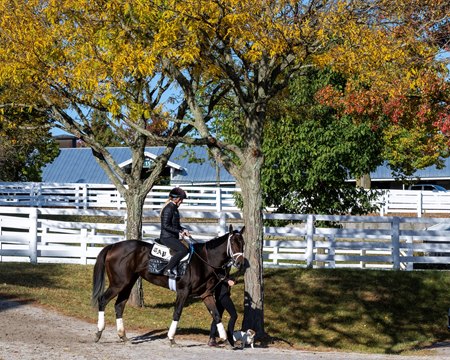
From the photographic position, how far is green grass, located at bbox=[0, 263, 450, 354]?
64.2 feet

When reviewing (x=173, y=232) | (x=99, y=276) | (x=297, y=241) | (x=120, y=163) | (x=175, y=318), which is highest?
(x=120, y=163)

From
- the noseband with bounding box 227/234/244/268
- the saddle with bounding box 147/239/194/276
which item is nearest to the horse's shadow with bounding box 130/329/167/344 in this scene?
the saddle with bounding box 147/239/194/276

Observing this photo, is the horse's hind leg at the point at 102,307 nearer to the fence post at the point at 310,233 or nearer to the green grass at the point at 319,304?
the green grass at the point at 319,304

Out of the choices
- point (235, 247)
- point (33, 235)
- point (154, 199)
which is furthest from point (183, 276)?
point (154, 199)

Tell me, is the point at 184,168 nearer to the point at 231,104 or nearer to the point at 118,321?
the point at 231,104

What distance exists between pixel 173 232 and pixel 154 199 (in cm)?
2920

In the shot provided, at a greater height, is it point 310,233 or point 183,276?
point 310,233

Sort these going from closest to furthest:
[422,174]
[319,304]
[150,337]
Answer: [150,337]
[319,304]
[422,174]

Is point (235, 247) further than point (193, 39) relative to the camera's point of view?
No

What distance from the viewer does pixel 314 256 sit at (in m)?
24.5

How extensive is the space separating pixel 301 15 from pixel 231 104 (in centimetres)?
582

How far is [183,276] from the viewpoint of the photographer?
15000 mm

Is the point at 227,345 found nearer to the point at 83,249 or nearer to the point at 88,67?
the point at 88,67

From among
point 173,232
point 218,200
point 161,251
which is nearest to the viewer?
point 173,232
